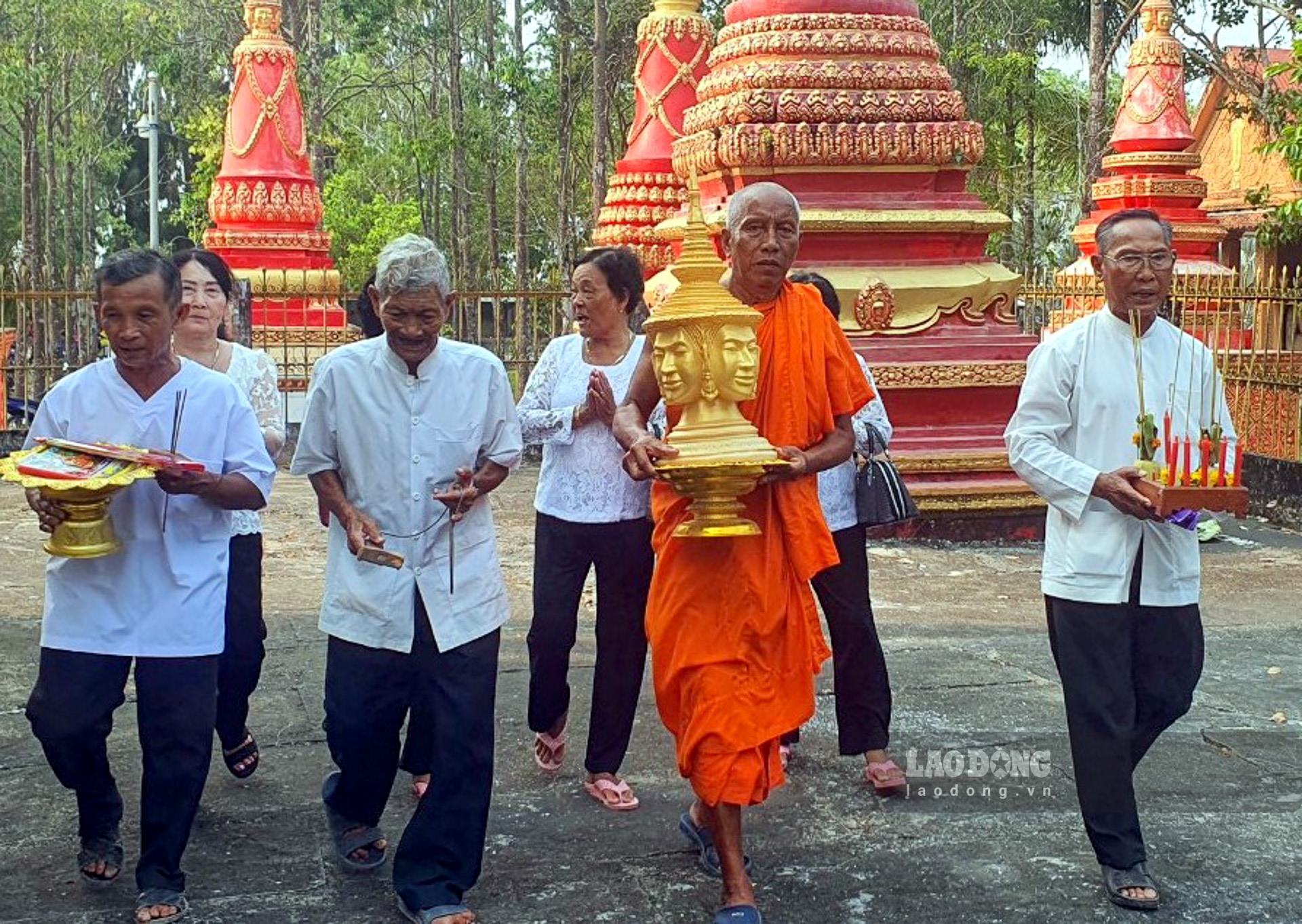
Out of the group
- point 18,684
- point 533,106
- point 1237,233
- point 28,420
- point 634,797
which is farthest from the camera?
point 533,106

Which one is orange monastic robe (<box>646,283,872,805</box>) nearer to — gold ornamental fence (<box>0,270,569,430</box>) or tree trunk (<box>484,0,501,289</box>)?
gold ornamental fence (<box>0,270,569,430</box>)

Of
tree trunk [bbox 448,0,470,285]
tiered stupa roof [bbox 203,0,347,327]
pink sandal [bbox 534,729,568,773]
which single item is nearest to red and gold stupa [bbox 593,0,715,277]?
tiered stupa roof [bbox 203,0,347,327]

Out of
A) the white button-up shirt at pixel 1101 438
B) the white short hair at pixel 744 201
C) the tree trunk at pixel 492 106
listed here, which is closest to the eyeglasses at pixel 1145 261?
the white button-up shirt at pixel 1101 438

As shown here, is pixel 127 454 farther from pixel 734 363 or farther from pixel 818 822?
pixel 818 822

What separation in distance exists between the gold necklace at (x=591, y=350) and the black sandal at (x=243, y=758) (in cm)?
154

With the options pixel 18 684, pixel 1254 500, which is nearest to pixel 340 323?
pixel 1254 500

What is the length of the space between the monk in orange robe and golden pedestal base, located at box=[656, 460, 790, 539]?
88 mm

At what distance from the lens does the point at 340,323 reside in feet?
55.2

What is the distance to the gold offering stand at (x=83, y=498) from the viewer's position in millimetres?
3691

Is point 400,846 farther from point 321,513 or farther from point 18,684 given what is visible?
point 18,684

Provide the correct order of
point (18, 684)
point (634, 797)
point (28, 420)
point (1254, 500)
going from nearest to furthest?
point (634, 797), point (18, 684), point (1254, 500), point (28, 420)

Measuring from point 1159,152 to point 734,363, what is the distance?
15.8 meters

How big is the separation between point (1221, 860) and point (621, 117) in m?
24.2

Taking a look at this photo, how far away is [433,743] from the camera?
4.10 metres
